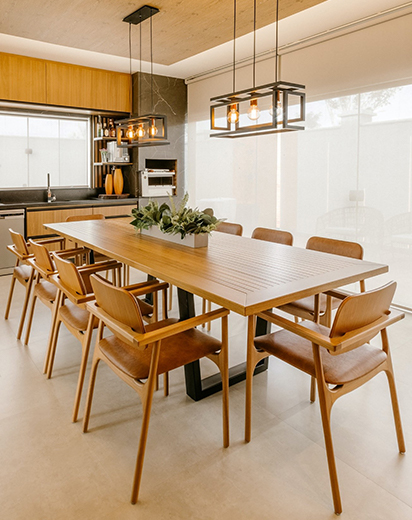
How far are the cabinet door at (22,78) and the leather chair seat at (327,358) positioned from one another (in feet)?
15.8

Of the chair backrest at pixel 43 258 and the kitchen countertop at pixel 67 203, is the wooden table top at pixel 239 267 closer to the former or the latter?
the chair backrest at pixel 43 258

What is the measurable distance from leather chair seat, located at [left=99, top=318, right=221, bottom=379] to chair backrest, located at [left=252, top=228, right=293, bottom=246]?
142cm

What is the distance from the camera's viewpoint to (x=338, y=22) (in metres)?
4.16

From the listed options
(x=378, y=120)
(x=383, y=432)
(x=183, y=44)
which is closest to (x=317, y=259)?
(x=383, y=432)

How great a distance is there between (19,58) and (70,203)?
6.08 feet

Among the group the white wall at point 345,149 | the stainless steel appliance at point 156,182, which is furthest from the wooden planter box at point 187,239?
the stainless steel appliance at point 156,182

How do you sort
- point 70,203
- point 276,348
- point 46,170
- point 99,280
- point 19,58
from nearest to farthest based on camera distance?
1. point 99,280
2. point 276,348
3. point 19,58
4. point 70,203
5. point 46,170

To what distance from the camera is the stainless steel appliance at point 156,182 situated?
642 centimetres

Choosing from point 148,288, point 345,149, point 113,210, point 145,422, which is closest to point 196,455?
point 145,422

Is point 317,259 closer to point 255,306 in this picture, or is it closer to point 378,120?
point 255,306

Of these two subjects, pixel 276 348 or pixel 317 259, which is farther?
pixel 317 259

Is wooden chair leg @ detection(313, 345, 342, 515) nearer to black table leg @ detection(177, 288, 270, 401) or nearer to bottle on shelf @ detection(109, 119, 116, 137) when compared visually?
black table leg @ detection(177, 288, 270, 401)

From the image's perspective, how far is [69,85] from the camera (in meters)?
5.70

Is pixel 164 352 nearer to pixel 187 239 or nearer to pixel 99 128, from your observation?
pixel 187 239
